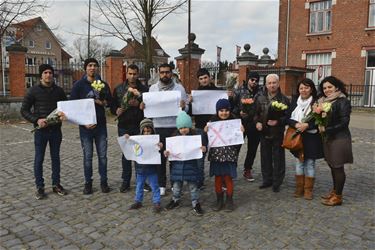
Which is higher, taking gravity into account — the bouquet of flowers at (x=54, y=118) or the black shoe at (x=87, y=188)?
the bouquet of flowers at (x=54, y=118)

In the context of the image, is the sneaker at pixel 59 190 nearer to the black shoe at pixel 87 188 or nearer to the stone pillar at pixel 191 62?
the black shoe at pixel 87 188

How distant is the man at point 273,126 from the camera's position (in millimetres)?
5697

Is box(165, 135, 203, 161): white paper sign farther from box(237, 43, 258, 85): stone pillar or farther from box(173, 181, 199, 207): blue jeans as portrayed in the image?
box(237, 43, 258, 85): stone pillar

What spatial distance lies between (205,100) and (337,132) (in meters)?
2.11

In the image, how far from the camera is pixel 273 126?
5.74 meters

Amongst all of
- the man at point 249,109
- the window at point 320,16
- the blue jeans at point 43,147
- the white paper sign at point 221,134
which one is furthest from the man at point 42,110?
the window at point 320,16

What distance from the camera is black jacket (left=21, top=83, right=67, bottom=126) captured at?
5.38 metres

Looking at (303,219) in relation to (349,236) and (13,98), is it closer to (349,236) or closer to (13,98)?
(349,236)

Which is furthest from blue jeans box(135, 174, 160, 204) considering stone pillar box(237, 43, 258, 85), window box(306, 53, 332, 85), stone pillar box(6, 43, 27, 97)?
window box(306, 53, 332, 85)

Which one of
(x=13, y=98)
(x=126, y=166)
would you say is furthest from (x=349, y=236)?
(x=13, y=98)

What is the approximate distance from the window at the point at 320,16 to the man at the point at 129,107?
21.9m

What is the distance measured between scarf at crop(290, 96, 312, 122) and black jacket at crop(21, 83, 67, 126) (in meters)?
3.86

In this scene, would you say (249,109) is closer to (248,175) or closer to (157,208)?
(248,175)

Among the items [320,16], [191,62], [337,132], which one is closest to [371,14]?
[320,16]
